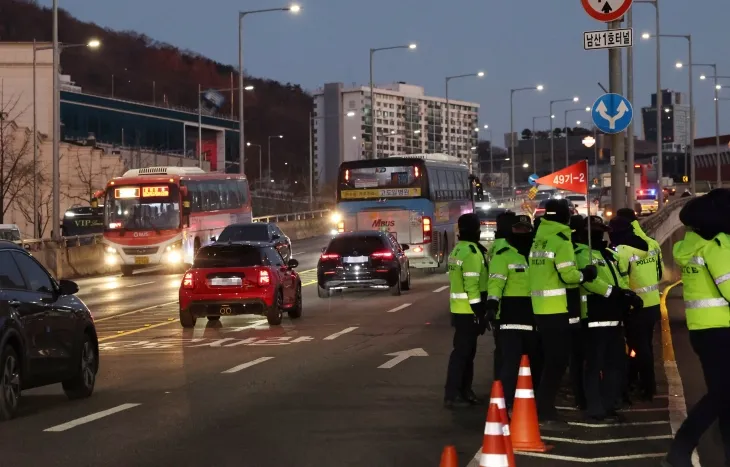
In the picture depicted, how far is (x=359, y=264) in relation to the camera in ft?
101

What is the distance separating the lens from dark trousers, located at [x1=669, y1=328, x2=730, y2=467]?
851cm

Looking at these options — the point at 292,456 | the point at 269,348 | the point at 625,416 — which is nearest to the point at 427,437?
the point at 292,456

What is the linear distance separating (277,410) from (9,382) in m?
2.49

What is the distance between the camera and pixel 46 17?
199m

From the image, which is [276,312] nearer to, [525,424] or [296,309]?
[296,309]

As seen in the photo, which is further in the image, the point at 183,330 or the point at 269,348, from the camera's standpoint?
the point at 183,330

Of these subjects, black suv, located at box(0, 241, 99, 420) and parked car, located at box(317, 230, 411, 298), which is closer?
black suv, located at box(0, 241, 99, 420)

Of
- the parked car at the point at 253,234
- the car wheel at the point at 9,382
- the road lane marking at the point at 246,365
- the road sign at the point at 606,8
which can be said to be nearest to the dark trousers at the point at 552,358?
the car wheel at the point at 9,382

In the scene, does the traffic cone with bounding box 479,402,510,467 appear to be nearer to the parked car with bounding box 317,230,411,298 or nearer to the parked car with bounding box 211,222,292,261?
the parked car with bounding box 317,230,411,298

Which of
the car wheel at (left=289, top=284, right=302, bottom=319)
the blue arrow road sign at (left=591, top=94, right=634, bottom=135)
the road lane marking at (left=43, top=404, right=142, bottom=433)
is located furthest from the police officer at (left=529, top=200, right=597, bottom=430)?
the car wheel at (left=289, top=284, right=302, bottom=319)

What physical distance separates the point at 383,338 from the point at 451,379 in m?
8.61

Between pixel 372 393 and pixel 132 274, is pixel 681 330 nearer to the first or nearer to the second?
pixel 372 393

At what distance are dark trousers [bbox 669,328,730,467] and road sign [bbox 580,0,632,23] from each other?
10172 mm

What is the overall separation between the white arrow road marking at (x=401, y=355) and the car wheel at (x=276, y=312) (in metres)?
5.32
